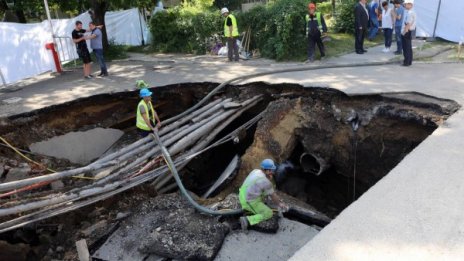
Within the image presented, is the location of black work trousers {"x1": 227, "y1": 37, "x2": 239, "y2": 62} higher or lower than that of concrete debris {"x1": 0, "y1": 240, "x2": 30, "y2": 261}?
higher

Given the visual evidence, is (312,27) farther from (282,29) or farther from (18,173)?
(18,173)

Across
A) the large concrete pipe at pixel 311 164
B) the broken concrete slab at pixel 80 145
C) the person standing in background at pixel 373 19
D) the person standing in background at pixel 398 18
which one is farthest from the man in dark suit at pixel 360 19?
the broken concrete slab at pixel 80 145

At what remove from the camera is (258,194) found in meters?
5.11

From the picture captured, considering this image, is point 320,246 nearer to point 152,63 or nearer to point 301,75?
point 301,75

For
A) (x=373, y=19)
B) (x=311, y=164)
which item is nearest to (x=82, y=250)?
(x=311, y=164)

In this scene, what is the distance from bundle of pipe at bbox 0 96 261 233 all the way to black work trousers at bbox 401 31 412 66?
387 centimetres

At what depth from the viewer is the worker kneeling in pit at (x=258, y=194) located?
5078 millimetres

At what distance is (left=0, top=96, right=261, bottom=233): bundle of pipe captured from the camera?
5.46m

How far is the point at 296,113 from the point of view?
7855mm

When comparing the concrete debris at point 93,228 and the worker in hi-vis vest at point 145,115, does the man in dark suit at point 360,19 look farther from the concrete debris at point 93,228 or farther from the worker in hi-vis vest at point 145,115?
the concrete debris at point 93,228

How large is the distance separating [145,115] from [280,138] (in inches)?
111

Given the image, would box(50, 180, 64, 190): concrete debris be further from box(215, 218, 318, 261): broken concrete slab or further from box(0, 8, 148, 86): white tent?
box(0, 8, 148, 86): white tent

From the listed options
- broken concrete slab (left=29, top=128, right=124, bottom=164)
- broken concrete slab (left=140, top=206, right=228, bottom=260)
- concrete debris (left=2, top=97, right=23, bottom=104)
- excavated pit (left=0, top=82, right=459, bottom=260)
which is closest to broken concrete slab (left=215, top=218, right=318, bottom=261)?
broken concrete slab (left=140, top=206, right=228, bottom=260)

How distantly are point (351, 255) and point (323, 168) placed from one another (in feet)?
17.0
